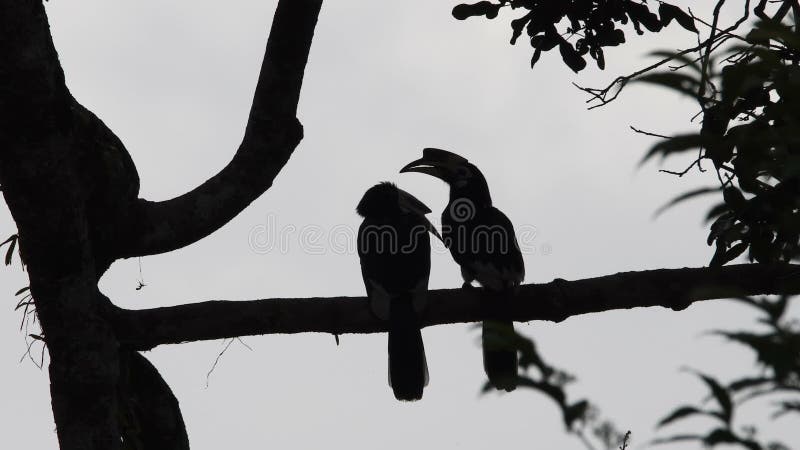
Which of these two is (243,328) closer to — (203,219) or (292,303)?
(292,303)

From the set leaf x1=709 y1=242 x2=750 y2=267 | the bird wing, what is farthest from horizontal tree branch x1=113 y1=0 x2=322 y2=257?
leaf x1=709 y1=242 x2=750 y2=267

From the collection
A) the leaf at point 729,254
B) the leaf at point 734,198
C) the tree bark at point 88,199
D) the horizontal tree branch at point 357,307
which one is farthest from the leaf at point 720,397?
the horizontal tree branch at point 357,307

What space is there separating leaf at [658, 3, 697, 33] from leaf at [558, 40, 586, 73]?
525 millimetres

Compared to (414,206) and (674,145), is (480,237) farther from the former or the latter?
(674,145)

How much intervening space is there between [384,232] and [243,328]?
2210mm

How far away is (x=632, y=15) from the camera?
6121mm

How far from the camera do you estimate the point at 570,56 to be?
6203mm

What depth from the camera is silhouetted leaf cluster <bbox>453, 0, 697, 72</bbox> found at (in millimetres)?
6094

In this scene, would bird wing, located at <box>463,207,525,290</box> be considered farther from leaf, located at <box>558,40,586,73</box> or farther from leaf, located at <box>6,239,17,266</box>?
leaf, located at <box>6,239,17,266</box>

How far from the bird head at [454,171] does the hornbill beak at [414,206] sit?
38 centimetres

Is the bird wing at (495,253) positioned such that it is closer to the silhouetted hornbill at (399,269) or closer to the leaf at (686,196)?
the silhouetted hornbill at (399,269)

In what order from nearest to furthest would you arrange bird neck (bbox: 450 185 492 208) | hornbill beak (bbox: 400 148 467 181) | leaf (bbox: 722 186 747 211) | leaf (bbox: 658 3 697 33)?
leaf (bbox: 722 186 747 211), leaf (bbox: 658 3 697 33), bird neck (bbox: 450 185 492 208), hornbill beak (bbox: 400 148 467 181)

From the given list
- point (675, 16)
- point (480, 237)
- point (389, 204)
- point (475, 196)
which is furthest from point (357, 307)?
point (475, 196)

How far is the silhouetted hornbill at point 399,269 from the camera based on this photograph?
6184mm
